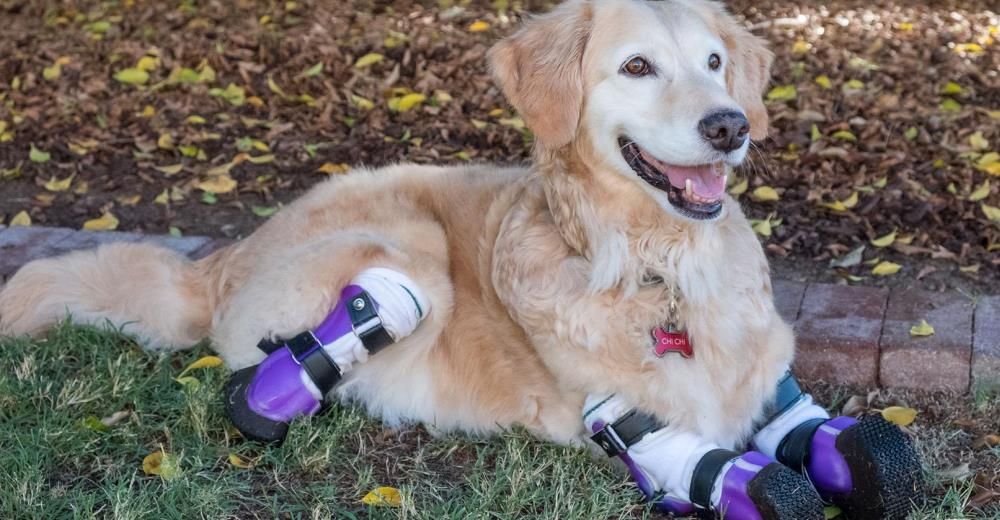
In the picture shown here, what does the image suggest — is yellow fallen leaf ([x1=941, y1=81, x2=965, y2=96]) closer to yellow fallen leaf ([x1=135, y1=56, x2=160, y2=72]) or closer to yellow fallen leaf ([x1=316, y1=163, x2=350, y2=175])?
yellow fallen leaf ([x1=316, y1=163, x2=350, y2=175])

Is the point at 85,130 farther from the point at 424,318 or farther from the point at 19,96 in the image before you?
the point at 424,318

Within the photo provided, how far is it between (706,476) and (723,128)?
0.88 metres

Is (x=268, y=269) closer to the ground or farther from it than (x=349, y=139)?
farther from it

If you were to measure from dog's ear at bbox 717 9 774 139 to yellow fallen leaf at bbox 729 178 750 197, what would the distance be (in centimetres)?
162

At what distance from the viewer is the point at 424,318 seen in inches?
137

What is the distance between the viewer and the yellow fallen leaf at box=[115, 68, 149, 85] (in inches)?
272

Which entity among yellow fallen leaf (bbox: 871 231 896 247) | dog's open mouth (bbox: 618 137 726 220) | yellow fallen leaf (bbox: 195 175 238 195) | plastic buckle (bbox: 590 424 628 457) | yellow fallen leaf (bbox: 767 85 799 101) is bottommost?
yellow fallen leaf (bbox: 767 85 799 101)

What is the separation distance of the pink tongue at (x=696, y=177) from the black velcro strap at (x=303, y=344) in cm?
112

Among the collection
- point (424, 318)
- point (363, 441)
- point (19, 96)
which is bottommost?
point (19, 96)

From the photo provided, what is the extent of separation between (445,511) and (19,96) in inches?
200

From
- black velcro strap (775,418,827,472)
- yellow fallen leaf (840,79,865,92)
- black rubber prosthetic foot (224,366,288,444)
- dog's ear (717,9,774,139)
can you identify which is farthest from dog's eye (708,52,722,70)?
yellow fallen leaf (840,79,865,92)

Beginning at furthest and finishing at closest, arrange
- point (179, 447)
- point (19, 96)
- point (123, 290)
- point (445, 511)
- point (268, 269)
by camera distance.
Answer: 1. point (19, 96)
2. point (123, 290)
3. point (268, 269)
4. point (179, 447)
5. point (445, 511)

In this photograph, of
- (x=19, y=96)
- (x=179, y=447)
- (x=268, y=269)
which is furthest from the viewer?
(x=19, y=96)

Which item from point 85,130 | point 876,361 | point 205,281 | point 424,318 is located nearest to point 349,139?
point 85,130
